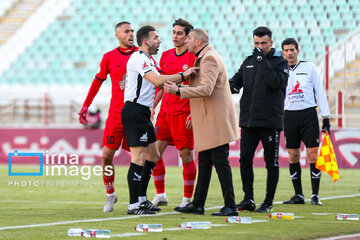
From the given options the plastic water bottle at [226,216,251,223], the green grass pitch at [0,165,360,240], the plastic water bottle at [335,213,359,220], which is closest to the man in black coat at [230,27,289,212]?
the green grass pitch at [0,165,360,240]

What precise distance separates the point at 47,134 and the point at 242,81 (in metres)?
12.4

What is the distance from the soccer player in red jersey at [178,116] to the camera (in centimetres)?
861

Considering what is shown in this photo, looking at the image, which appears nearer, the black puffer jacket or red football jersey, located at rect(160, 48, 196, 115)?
the black puffer jacket

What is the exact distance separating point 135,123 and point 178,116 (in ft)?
3.53

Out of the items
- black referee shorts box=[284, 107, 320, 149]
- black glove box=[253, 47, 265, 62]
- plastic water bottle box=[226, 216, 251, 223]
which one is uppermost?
black glove box=[253, 47, 265, 62]

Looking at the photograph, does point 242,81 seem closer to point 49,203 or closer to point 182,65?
point 182,65

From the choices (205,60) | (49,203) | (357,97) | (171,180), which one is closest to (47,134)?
(171,180)

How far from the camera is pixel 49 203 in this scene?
31.7ft

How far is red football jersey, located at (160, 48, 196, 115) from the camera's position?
28.6 ft

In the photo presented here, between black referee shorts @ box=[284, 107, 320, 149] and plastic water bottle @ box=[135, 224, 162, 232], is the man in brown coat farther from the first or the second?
black referee shorts @ box=[284, 107, 320, 149]

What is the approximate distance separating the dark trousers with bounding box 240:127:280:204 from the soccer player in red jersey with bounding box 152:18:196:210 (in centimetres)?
70

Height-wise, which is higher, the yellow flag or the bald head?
the bald head

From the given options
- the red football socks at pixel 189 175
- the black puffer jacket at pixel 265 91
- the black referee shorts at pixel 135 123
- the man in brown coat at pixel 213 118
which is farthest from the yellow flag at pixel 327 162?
the black referee shorts at pixel 135 123

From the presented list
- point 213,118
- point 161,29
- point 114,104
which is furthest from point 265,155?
point 161,29
